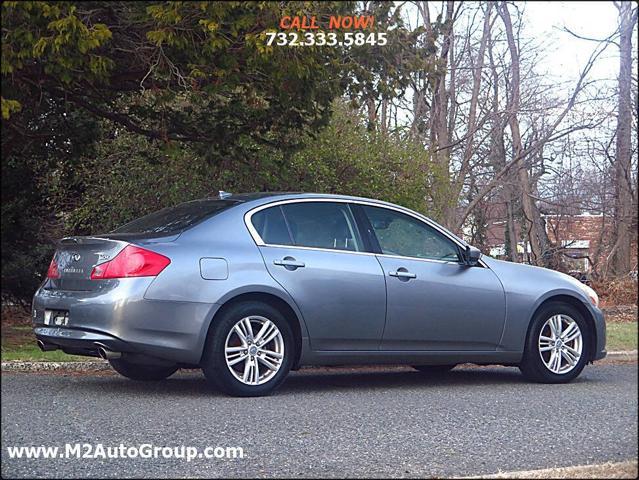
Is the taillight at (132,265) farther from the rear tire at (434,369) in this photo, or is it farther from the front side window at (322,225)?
the rear tire at (434,369)

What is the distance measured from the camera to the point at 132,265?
6.12 meters

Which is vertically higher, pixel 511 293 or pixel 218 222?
pixel 218 222

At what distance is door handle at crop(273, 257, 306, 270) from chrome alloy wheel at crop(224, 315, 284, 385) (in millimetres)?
433

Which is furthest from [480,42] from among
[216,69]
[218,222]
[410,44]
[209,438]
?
[209,438]

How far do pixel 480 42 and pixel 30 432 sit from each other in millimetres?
13601

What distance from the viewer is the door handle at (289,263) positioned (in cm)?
670

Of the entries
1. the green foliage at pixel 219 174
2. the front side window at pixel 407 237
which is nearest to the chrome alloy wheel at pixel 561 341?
the front side window at pixel 407 237

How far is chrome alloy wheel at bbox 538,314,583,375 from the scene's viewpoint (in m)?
7.48

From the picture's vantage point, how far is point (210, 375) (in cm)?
630

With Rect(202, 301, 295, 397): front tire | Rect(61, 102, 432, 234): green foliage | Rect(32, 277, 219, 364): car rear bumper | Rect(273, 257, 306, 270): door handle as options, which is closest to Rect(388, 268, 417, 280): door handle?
Rect(273, 257, 306, 270): door handle

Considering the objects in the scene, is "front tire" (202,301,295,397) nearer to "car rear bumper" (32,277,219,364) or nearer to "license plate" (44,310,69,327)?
"car rear bumper" (32,277,219,364)

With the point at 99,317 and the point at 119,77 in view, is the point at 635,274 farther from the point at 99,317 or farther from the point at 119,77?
the point at 119,77

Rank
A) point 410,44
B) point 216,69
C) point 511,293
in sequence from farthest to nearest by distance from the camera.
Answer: point 410,44, point 216,69, point 511,293

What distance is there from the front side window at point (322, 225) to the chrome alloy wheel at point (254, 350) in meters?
0.78
